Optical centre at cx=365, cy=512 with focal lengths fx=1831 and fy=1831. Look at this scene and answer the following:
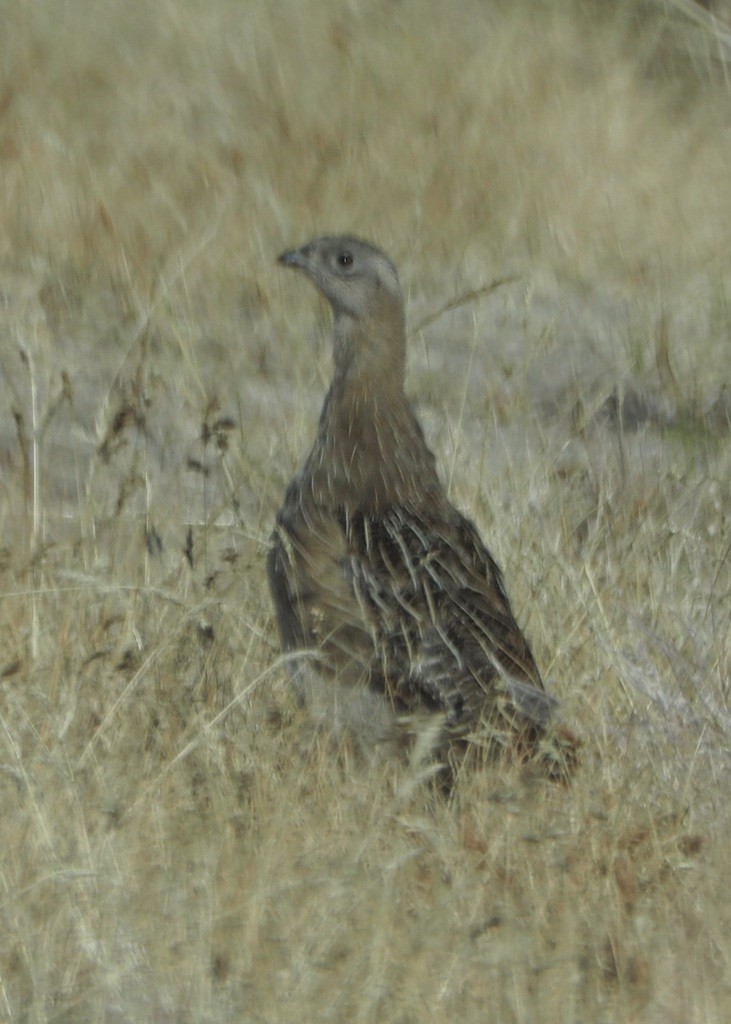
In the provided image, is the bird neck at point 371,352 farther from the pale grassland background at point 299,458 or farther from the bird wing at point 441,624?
the bird wing at point 441,624

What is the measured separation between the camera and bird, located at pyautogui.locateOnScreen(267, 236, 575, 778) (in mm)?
4184

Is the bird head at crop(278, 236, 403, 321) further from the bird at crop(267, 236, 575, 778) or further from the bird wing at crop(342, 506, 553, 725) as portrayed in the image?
the bird wing at crop(342, 506, 553, 725)

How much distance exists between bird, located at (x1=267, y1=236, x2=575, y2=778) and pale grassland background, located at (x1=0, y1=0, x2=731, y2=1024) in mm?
136

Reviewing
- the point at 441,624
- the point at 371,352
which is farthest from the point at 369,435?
the point at 441,624

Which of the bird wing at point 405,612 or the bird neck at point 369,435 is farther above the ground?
the bird neck at point 369,435

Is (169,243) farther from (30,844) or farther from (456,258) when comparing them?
(30,844)

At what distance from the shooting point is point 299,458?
5637 mm

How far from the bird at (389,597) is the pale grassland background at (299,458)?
0.45 feet

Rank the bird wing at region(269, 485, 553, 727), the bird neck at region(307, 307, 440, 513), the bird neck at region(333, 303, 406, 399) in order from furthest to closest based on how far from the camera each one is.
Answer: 1. the bird neck at region(333, 303, 406, 399)
2. the bird neck at region(307, 307, 440, 513)
3. the bird wing at region(269, 485, 553, 727)

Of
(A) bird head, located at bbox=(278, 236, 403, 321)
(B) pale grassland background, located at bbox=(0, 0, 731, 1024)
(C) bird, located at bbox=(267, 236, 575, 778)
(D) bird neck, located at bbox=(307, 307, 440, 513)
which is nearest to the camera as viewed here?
(B) pale grassland background, located at bbox=(0, 0, 731, 1024)

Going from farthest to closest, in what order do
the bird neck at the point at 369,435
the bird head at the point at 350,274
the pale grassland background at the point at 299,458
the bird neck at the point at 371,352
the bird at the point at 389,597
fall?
the bird head at the point at 350,274
the bird neck at the point at 371,352
the bird neck at the point at 369,435
the bird at the point at 389,597
the pale grassland background at the point at 299,458

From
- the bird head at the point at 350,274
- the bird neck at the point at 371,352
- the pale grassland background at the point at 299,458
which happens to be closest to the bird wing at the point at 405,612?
the pale grassland background at the point at 299,458

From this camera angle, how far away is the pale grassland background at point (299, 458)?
3.22 metres

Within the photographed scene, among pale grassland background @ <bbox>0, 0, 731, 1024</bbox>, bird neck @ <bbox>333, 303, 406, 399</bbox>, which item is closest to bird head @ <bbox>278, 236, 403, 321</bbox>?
bird neck @ <bbox>333, 303, 406, 399</bbox>
